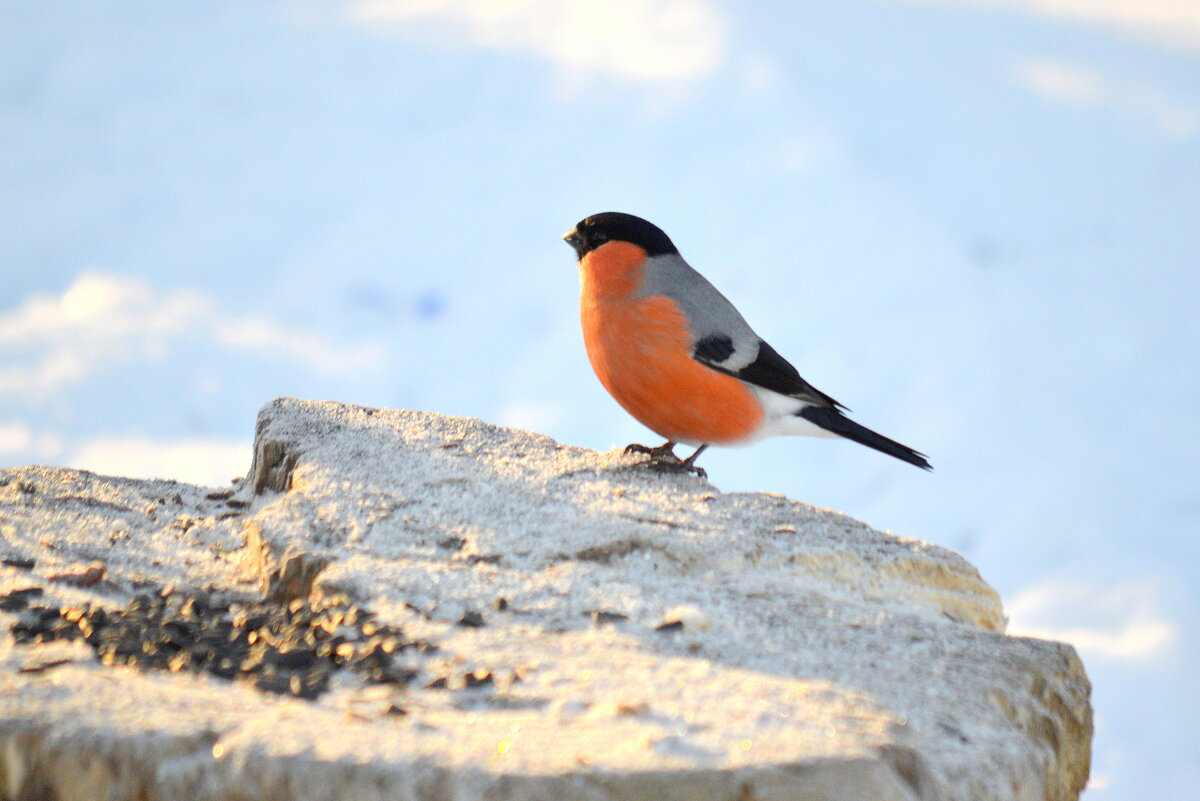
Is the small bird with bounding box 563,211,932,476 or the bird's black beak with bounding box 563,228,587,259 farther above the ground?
the bird's black beak with bounding box 563,228,587,259

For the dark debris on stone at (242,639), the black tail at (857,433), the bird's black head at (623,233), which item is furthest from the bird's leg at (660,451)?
the dark debris on stone at (242,639)

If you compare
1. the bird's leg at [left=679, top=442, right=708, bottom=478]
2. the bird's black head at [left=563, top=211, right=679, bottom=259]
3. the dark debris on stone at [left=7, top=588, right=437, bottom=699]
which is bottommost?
the dark debris on stone at [left=7, top=588, right=437, bottom=699]

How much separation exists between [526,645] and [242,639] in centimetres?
82

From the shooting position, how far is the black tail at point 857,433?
5402 mm

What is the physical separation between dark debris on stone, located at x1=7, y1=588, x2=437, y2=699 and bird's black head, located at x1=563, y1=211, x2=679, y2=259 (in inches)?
94.6

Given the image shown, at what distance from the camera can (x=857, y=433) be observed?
547 cm

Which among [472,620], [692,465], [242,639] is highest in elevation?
[692,465]

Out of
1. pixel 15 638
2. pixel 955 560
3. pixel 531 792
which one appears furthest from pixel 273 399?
pixel 531 792

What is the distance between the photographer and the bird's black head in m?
5.38

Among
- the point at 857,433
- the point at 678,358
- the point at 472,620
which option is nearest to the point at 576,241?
the point at 678,358

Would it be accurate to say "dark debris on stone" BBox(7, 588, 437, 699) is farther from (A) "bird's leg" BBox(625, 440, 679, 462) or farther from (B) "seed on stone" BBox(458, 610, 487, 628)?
(A) "bird's leg" BBox(625, 440, 679, 462)

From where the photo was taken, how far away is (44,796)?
97.3 inches

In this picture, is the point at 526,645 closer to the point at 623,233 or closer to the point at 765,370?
the point at 765,370

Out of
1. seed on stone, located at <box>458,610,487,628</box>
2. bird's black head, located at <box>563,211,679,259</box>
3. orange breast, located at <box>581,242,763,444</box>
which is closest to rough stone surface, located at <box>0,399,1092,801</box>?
seed on stone, located at <box>458,610,487,628</box>
